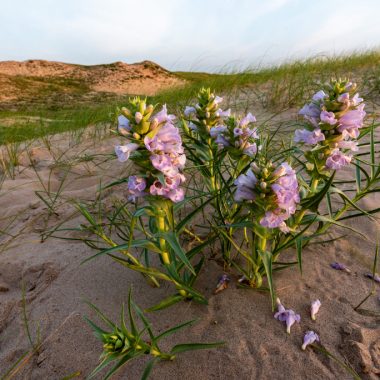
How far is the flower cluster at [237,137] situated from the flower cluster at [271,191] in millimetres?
504

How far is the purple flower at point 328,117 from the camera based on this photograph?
1.56 metres

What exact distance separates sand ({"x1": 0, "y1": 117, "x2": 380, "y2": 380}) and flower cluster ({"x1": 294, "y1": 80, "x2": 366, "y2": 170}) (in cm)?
78

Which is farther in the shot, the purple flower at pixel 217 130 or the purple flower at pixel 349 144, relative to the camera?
the purple flower at pixel 217 130

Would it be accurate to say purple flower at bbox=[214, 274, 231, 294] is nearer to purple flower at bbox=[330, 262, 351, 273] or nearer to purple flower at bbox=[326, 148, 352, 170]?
purple flower at bbox=[330, 262, 351, 273]

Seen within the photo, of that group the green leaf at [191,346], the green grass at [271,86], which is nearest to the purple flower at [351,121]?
the green leaf at [191,346]

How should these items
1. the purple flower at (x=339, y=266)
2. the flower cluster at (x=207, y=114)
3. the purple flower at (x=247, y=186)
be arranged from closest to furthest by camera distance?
the purple flower at (x=247, y=186) → the purple flower at (x=339, y=266) → the flower cluster at (x=207, y=114)

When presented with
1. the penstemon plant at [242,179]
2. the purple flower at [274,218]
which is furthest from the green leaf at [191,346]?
the purple flower at [274,218]

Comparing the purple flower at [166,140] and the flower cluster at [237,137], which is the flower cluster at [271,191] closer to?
the purple flower at [166,140]

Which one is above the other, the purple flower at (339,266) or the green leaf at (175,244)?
the green leaf at (175,244)

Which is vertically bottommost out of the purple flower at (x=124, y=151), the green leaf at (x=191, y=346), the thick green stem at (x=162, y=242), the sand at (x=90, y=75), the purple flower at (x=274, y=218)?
the sand at (x=90, y=75)

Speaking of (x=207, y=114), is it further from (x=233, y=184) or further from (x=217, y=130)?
(x=233, y=184)

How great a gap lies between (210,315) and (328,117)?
119 centimetres

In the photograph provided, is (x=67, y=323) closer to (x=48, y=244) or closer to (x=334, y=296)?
(x=48, y=244)

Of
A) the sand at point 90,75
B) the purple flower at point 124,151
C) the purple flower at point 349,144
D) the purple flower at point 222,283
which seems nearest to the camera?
the purple flower at point 124,151
